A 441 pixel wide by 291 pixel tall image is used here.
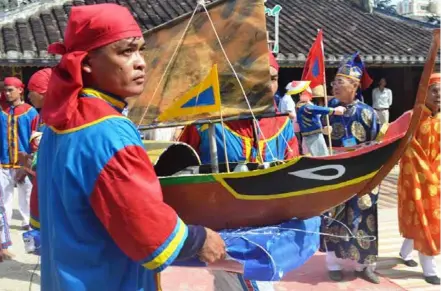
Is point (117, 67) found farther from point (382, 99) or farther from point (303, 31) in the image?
point (382, 99)

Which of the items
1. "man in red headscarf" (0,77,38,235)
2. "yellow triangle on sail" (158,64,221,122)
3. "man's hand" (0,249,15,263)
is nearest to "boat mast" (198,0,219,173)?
"yellow triangle on sail" (158,64,221,122)

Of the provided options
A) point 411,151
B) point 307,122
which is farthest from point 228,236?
point 307,122

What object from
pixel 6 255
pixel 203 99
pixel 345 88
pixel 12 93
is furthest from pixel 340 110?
pixel 12 93

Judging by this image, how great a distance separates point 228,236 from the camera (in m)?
1.83

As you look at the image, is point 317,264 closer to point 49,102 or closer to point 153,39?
point 153,39

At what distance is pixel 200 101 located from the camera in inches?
90.3

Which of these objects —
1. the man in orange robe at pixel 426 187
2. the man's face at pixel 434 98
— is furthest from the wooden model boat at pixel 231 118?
the man in orange robe at pixel 426 187

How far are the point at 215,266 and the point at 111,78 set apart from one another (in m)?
0.75

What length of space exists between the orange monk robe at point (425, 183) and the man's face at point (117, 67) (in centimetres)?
309

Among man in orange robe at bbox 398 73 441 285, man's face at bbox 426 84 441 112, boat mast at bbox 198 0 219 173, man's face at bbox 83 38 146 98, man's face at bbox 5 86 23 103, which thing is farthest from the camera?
man's face at bbox 5 86 23 103

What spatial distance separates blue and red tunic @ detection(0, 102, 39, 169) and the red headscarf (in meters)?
4.23

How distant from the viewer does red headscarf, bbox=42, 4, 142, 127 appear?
5.10 ft

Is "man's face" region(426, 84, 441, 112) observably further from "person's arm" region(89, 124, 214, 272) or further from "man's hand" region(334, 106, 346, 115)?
"person's arm" region(89, 124, 214, 272)

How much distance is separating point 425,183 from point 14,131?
13.8 feet
